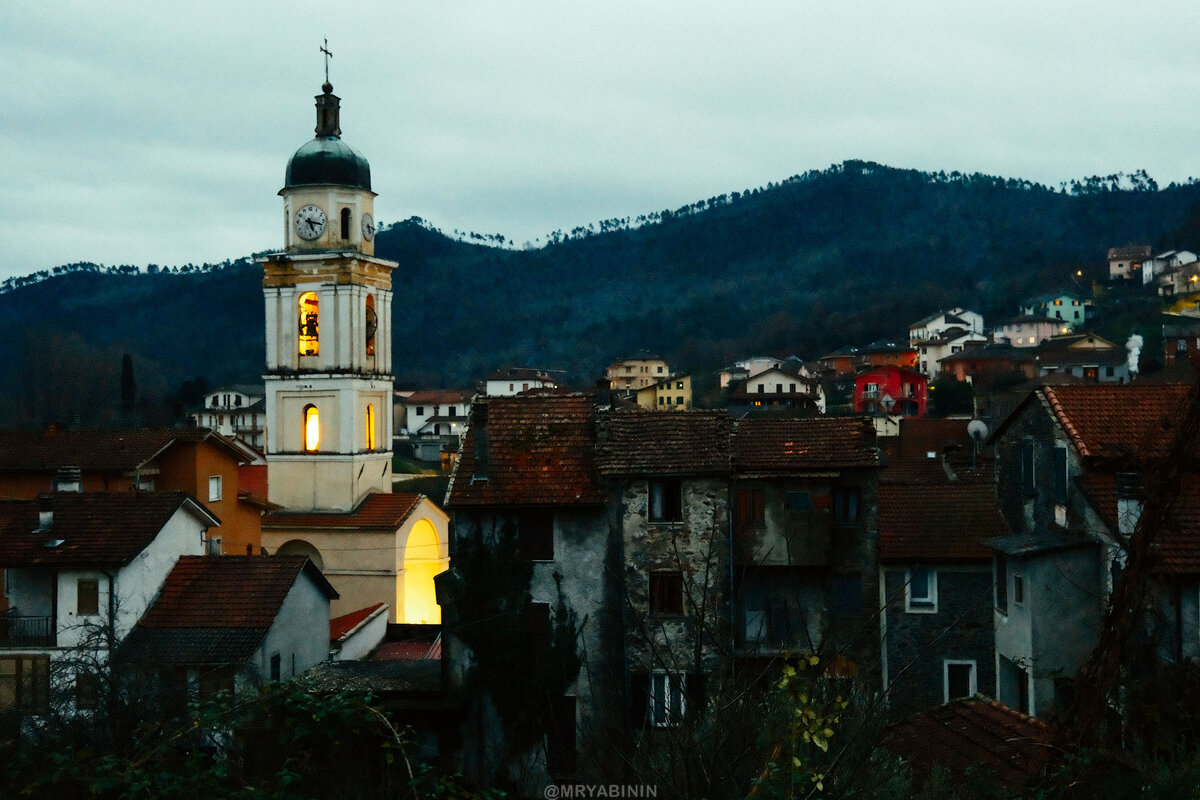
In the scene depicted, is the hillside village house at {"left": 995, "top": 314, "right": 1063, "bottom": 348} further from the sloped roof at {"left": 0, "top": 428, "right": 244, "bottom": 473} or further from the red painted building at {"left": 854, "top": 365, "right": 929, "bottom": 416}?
the sloped roof at {"left": 0, "top": 428, "right": 244, "bottom": 473}

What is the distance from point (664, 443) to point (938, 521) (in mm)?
6817

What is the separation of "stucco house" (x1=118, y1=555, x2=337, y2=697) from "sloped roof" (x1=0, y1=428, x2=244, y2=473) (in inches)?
349

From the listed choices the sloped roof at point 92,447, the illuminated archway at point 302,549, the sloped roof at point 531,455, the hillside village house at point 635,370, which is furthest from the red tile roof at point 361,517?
the hillside village house at point 635,370

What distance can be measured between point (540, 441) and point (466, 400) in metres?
93.1

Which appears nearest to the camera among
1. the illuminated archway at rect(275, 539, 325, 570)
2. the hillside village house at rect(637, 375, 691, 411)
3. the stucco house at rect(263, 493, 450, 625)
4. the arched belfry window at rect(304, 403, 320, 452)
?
the stucco house at rect(263, 493, 450, 625)

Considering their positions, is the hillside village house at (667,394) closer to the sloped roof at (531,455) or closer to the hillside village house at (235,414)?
the hillside village house at (235,414)

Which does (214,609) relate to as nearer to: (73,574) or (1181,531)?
(73,574)

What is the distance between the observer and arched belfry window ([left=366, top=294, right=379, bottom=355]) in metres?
45.3

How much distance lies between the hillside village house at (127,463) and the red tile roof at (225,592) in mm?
7170

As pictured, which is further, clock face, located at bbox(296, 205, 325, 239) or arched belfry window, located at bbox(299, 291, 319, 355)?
arched belfry window, located at bbox(299, 291, 319, 355)

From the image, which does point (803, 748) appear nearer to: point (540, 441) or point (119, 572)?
point (540, 441)

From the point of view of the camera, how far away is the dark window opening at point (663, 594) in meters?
23.6

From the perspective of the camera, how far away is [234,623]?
24938mm

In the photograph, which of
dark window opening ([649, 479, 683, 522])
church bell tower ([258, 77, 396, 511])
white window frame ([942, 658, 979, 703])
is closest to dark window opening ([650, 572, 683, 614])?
dark window opening ([649, 479, 683, 522])
